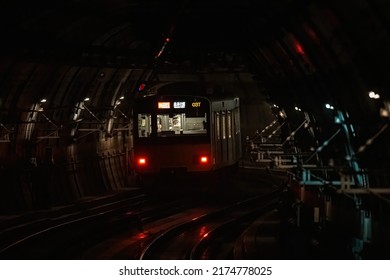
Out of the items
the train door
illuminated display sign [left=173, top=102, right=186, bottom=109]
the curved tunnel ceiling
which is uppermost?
→ the curved tunnel ceiling

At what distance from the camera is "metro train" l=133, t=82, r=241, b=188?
701 inches

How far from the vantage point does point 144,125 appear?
18.2m

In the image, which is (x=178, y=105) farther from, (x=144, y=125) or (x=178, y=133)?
(x=144, y=125)

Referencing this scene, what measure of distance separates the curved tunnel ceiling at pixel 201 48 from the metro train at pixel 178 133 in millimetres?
869

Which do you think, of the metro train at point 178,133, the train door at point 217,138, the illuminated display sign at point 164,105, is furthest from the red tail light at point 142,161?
the train door at point 217,138

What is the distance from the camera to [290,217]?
15.4 m

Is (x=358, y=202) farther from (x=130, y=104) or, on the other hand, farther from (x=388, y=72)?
(x=130, y=104)

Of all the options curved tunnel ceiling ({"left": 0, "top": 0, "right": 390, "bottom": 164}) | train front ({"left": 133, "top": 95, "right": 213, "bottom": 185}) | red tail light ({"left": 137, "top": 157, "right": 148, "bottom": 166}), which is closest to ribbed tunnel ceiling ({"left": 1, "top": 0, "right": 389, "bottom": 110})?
curved tunnel ceiling ({"left": 0, "top": 0, "right": 390, "bottom": 164})

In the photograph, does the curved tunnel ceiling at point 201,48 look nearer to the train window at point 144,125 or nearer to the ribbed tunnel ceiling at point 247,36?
the ribbed tunnel ceiling at point 247,36

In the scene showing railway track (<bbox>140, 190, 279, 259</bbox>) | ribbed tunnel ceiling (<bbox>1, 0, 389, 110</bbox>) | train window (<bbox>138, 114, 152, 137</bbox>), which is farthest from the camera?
train window (<bbox>138, 114, 152, 137</bbox>)

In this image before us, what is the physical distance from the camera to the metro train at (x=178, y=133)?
58.4 feet

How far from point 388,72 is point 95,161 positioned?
41.5 feet

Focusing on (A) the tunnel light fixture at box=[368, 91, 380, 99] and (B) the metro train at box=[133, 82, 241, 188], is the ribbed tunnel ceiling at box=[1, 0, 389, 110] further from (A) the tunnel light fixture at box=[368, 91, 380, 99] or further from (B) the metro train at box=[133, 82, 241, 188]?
(B) the metro train at box=[133, 82, 241, 188]

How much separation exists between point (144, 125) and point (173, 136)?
32.4 inches
